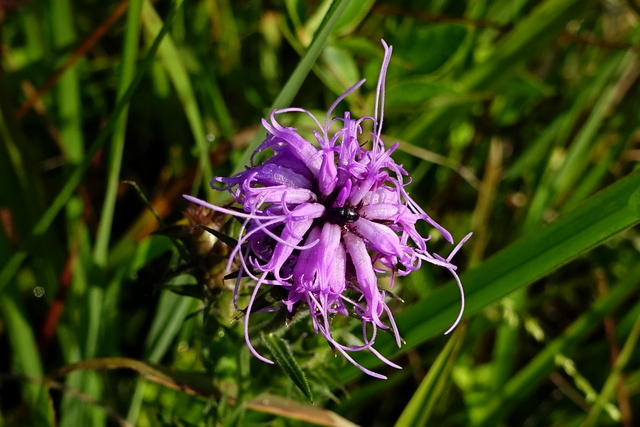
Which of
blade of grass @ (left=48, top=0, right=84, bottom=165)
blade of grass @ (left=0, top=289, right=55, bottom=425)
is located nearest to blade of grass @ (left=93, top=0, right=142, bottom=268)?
blade of grass @ (left=0, top=289, right=55, bottom=425)

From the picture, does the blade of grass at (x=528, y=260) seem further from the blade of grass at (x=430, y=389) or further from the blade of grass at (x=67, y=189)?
the blade of grass at (x=67, y=189)

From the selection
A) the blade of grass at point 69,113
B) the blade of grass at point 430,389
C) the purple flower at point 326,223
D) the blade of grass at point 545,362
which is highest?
the purple flower at point 326,223

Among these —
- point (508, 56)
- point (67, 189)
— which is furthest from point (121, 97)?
point (508, 56)

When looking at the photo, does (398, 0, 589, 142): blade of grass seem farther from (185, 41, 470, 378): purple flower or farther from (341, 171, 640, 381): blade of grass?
(185, 41, 470, 378): purple flower

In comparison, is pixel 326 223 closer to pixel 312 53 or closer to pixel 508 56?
pixel 312 53

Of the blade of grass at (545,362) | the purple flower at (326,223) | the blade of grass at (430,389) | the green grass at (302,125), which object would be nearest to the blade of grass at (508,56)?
the green grass at (302,125)

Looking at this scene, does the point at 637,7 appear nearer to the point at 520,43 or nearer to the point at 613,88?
the point at 613,88

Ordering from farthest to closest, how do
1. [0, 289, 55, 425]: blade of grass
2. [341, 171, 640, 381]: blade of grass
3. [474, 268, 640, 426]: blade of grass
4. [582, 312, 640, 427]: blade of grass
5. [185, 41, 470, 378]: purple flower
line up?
[474, 268, 640, 426]: blade of grass → [582, 312, 640, 427]: blade of grass → [0, 289, 55, 425]: blade of grass → [341, 171, 640, 381]: blade of grass → [185, 41, 470, 378]: purple flower
